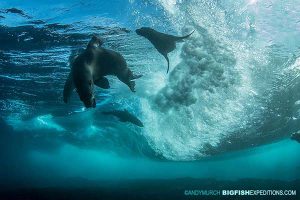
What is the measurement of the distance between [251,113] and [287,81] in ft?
19.5

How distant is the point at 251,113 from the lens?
22.9 m

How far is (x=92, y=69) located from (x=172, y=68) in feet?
36.0

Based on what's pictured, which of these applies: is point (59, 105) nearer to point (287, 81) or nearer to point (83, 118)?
point (83, 118)

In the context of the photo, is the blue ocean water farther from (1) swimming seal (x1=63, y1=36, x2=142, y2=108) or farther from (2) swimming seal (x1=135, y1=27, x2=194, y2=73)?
(1) swimming seal (x1=63, y1=36, x2=142, y2=108)

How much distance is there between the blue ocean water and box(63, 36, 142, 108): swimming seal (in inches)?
218

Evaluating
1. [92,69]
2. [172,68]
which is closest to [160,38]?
[92,69]

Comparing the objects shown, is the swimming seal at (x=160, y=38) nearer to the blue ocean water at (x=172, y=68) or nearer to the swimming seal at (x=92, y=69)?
the swimming seal at (x=92, y=69)

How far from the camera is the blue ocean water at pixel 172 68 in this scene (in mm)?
10445

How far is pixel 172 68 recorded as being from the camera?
14.9 meters

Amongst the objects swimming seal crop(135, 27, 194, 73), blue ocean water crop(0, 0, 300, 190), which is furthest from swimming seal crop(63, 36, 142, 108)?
blue ocean water crop(0, 0, 300, 190)

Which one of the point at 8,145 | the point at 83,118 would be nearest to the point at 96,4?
the point at 83,118

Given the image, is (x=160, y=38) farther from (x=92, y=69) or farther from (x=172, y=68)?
(x=172, y=68)

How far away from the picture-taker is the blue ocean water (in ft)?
34.3

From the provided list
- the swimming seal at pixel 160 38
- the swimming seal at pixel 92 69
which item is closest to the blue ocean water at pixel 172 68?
the swimming seal at pixel 160 38
